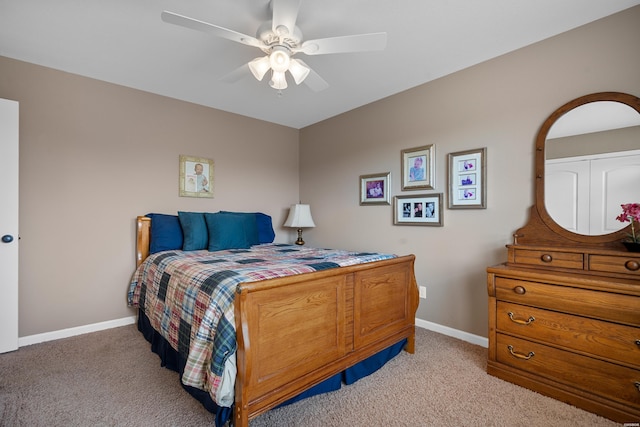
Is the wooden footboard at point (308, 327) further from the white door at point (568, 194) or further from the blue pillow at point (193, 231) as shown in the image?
the blue pillow at point (193, 231)

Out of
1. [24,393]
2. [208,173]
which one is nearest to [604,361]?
[24,393]

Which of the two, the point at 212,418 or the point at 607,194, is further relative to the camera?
the point at 607,194

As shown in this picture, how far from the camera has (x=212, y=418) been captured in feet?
5.15

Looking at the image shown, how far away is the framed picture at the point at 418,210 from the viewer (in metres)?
2.77

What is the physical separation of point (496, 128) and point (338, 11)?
1531 mm

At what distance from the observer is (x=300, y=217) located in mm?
3805

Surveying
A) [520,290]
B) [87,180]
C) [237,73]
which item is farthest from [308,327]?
[87,180]

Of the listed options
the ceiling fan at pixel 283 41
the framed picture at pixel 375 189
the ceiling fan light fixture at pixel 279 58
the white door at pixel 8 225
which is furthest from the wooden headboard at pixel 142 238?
the framed picture at pixel 375 189

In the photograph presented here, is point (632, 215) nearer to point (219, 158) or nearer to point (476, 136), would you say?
point (476, 136)

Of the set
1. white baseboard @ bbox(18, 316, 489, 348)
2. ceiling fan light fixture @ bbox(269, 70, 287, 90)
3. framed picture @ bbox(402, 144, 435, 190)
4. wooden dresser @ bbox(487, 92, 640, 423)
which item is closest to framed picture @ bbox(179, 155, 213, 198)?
white baseboard @ bbox(18, 316, 489, 348)

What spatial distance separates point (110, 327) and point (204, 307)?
2032mm

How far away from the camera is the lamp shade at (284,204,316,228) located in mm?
3787

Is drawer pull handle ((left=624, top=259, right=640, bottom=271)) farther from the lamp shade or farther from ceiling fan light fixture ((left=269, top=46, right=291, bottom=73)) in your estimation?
the lamp shade

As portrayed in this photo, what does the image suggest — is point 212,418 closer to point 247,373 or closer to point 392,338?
point 247,373
